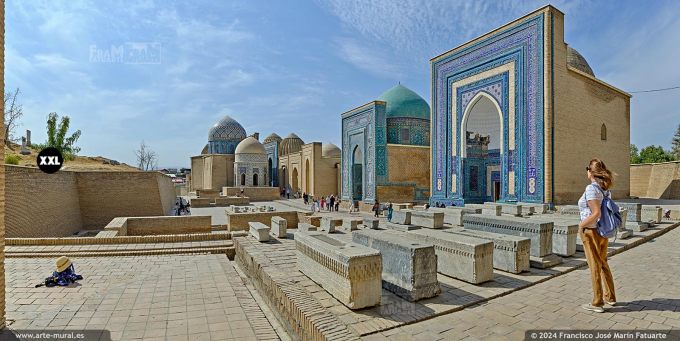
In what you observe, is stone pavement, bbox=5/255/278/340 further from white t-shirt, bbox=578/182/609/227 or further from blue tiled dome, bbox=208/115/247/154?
blue tiled dome, bbox=208/115/247/154

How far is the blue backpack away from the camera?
3307 mm

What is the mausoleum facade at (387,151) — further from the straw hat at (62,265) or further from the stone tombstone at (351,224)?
the straw hat at (62,265)

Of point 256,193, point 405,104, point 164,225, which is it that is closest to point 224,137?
point 256,193

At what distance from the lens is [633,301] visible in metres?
3.69

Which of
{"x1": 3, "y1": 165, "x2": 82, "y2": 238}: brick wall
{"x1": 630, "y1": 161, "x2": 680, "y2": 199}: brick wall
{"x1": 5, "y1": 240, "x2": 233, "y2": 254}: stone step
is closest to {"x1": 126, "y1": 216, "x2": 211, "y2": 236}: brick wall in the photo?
{"x1": 3, "y1": 165, "x2": 82, "y2": 238}: brick wall

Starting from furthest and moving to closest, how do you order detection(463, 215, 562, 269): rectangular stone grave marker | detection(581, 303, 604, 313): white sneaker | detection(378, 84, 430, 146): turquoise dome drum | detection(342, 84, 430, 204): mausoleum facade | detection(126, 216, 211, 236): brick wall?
1. detection(378, 84, 430, 146): turquoise dome drum
2. detection(342, 84, 430, 204): mausoleum facade
3. detection(126, 216, 211, 236): brick wall
4. detection(463, 215, 562, 269): rectangular stone grave marker
5. detection(581, 303, 604, 313): white sneaker

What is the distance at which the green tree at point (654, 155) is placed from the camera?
2806cm

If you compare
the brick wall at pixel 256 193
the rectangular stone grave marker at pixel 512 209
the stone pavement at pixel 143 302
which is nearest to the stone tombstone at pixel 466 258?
the stone pavement at pixel 143 302

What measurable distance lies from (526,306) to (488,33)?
1372cm

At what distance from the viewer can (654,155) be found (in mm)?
28797

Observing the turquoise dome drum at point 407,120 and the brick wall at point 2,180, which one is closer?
the brick wall at point 2,180

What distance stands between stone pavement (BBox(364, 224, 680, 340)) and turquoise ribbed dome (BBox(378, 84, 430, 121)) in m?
19.3

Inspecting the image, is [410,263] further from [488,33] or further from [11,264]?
[488,33]

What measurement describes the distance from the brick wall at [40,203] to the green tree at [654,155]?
1522 inches
